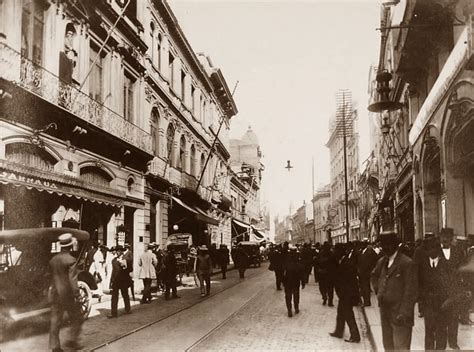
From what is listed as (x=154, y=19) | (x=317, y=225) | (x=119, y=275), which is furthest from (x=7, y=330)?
(x=317, y=225)

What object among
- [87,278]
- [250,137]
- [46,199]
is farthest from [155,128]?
[250,137]

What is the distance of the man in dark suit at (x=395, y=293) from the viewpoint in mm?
6156

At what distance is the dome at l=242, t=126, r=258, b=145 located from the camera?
88700 mm

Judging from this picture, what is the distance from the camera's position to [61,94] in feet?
53.9

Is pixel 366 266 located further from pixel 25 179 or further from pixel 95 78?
pixel 95 78

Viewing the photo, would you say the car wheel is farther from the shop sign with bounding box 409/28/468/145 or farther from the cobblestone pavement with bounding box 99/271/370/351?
the shop sign with bounding box 409/28/468/145

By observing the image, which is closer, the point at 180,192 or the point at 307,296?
the point at 307,296

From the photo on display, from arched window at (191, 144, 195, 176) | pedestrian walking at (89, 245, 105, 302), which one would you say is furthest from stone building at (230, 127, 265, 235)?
pedestrian walking at (89, 245, 105, 302)

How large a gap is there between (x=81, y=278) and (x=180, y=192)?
18.0 m

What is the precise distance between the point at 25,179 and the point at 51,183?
106 centimetres

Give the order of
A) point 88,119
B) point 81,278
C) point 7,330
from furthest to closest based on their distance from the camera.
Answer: point 88,119, point 81,278, point 7,330

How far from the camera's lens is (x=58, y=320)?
8.37m

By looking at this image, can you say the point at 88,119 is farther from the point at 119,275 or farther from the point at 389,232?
the point at 389,232

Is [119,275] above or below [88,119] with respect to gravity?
below
